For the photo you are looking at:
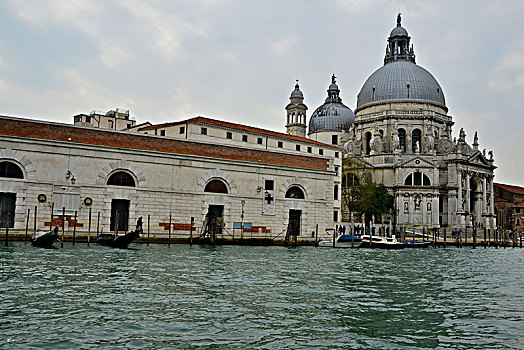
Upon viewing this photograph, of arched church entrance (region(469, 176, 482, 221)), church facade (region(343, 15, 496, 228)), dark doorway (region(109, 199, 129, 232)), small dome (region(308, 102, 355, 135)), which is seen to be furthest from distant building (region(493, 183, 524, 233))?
dark doorway (region(109, 199, 129, 232))

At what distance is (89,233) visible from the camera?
22.8 m

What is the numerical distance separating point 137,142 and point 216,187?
15.7 feet

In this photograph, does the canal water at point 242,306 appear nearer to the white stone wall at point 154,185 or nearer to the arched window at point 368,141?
the white stone wall at point 154,185

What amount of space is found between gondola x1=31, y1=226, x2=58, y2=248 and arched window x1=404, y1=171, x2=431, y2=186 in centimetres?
4196

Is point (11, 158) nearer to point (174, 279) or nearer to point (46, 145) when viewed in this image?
point (46, 145)

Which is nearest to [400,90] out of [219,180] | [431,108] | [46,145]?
[431,108]

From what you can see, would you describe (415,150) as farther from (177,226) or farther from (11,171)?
(11,171)

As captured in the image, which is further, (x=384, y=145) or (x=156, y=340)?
(x=384, y=145)

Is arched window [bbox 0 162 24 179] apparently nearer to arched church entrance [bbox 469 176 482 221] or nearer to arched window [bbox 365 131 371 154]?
arched window [bbox 365 131 371 154]

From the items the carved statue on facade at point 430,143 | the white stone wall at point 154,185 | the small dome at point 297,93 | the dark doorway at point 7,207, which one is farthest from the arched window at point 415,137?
the dark doorway at point 7,207

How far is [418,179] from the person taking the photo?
56.0 meters

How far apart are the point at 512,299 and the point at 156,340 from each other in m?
8.86

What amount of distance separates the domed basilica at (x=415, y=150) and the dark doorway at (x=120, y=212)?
30.5 meters

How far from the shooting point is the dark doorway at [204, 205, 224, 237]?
2739 cm
